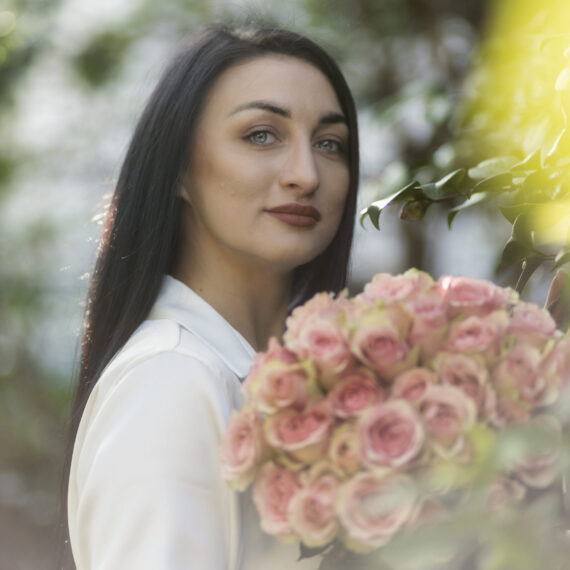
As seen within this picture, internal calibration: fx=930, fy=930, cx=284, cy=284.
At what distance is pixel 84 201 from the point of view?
5965 mm

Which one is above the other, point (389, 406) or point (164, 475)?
point (389, 406)

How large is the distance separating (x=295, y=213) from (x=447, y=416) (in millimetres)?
719

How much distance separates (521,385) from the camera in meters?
1.10

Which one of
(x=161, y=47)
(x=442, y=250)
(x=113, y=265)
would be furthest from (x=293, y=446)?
(x=161, y=47)

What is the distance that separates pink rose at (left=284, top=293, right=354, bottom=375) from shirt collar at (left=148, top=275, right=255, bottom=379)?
36cm

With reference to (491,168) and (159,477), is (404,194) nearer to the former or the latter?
(491,168)

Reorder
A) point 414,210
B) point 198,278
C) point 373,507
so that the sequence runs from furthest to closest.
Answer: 1. point 198,278
2. point 414,210
3. point 373,507

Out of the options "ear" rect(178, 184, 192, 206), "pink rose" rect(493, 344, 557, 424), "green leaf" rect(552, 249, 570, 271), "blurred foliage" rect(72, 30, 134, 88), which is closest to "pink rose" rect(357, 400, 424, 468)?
"pink rose" rect(493, 344, 557, 424)

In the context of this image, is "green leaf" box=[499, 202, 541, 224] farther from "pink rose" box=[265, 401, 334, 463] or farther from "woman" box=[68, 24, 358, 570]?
Result: "pink rose" box=[265, 401, 334, 463]

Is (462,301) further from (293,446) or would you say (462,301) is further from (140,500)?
(140,500)

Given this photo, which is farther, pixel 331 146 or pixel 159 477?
pixel 331 146

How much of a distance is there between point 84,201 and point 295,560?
4847mm

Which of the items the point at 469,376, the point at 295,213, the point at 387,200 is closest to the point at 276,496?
the point at 469,376

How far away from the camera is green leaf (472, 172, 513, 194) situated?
1.57 metres
